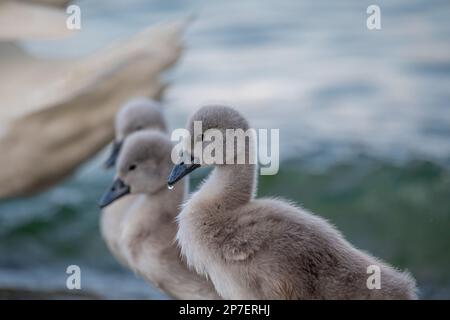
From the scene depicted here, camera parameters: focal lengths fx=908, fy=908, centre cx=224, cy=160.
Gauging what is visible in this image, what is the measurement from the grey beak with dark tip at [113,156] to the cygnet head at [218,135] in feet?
2.24

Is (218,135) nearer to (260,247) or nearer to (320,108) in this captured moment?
(260,247)

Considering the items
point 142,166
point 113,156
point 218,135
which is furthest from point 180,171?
point 113,156

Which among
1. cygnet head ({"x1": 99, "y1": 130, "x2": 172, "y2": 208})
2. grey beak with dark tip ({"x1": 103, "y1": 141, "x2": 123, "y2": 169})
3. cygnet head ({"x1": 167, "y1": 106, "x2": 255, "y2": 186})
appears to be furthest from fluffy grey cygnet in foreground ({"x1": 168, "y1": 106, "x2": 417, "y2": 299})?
grey beak with dark tip ({"x1": 103, "y1": 141, "x2": 123, "y2": 169})

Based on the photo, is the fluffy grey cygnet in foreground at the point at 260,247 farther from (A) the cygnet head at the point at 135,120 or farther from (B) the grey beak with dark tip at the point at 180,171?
(A) the cygnet head at the point at 135,120

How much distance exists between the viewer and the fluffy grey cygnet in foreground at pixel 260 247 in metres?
1.76

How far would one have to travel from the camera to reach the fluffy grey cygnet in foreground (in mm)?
1760

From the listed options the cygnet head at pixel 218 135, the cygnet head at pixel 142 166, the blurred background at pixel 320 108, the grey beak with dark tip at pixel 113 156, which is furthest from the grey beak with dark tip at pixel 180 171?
the blurred background at pixel 320 108

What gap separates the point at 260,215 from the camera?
1.81 metres

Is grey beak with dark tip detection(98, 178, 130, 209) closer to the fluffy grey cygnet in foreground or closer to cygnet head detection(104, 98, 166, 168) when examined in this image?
Result: cygnet head detection(104, 98, 166, 168)

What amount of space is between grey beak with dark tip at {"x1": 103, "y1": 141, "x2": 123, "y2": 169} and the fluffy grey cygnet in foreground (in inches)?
27.3

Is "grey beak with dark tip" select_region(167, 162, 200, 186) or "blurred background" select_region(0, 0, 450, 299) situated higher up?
"blurred background" select_region(0, 0, 450, 299)
